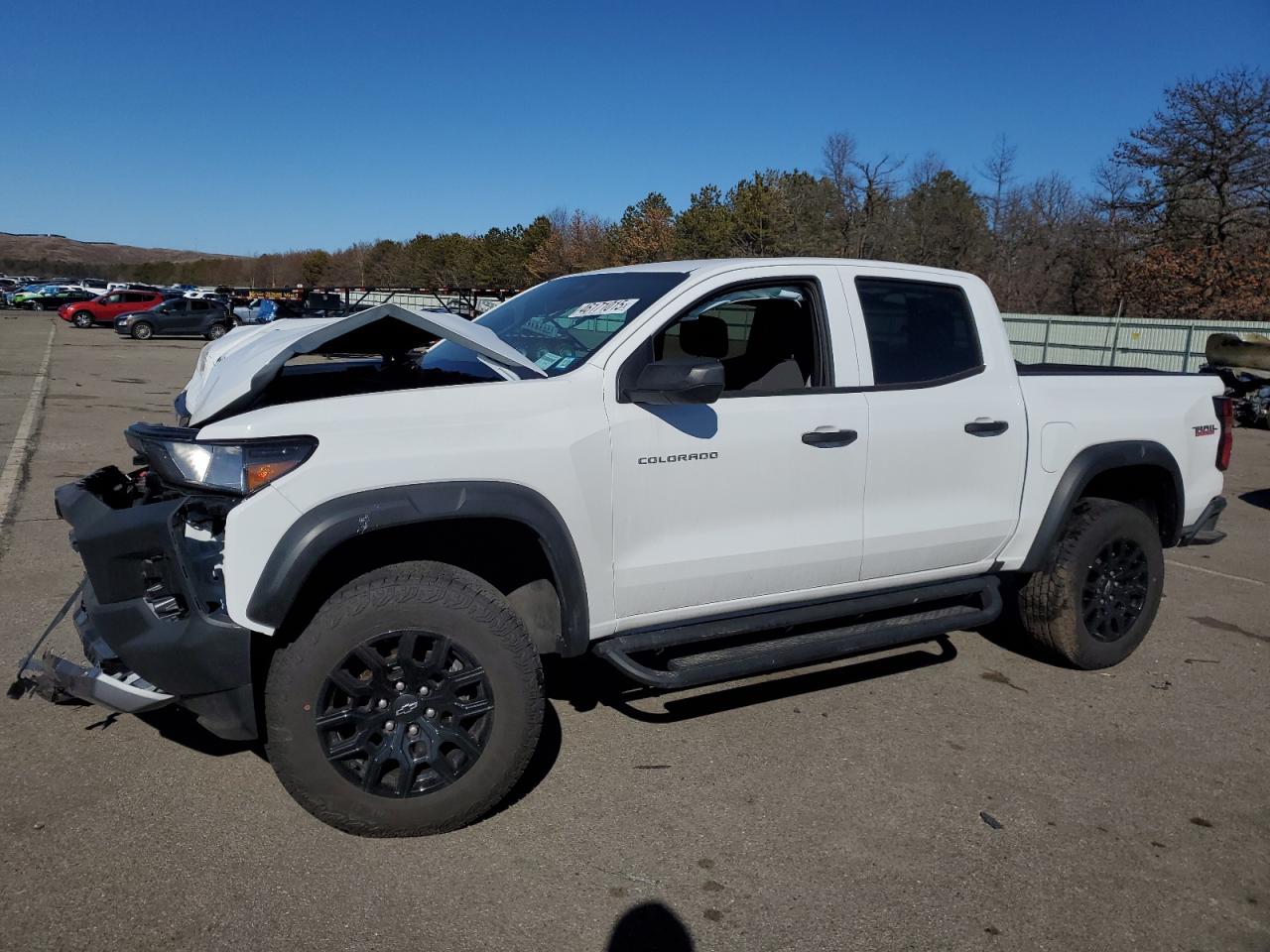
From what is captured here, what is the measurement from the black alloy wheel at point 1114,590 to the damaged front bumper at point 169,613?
387cm

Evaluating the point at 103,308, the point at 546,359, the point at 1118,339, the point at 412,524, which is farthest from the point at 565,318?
the point at 103,308

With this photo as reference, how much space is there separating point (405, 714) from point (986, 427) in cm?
277

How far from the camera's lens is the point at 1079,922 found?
9.98 feet

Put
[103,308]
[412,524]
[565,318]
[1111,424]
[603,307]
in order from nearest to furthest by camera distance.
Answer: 1. [412,524]
2. [603,307]
3. [565,318]
4. [1111,424]
5. [103,308]

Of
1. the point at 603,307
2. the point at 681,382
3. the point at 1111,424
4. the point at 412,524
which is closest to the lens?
the point at 412,524

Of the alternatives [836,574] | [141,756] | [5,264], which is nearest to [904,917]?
[836,574]

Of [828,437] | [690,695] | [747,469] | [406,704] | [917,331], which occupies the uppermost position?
[917,331]

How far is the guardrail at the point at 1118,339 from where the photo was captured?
70.0ft

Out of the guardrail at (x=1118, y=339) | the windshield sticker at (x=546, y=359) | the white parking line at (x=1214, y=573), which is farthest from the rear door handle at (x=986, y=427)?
the guardrail at (x=1118, y=339)

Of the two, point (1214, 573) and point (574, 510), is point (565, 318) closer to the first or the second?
point (574, 510)

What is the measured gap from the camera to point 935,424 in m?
4.30

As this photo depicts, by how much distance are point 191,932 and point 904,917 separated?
6.80 ft

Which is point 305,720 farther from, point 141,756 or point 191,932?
point 141,756

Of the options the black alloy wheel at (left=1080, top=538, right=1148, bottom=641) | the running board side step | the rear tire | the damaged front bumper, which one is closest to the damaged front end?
the damaged front bumper
